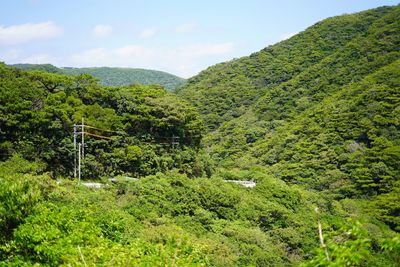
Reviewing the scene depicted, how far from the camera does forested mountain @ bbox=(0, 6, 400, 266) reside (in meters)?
11.0

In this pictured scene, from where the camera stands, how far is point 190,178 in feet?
105

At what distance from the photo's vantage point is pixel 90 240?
11859mm

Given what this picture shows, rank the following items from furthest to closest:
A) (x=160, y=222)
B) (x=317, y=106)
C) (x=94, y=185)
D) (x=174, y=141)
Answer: (x=317, y=106) → (x=174, y=141) → (x=94, y=185) → (x=160, y=222)

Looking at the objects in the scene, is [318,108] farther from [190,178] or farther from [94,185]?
[94,185]

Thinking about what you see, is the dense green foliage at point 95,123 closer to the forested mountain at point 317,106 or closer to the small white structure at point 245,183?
the small white structure at point 245,183

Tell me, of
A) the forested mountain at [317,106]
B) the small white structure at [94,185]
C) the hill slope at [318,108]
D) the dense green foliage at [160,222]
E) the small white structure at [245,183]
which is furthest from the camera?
the forested mountain at [317,106]

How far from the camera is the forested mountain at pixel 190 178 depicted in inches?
434

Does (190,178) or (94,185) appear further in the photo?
(190,178)

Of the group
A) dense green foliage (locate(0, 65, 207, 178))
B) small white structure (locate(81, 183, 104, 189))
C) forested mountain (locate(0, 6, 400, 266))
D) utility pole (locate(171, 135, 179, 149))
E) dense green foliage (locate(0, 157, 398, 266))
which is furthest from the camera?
utility pole (locate(171, 135, 179, 149))

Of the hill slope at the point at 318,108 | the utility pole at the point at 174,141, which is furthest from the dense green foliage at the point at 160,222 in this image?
the hill slope at the point at 318,108

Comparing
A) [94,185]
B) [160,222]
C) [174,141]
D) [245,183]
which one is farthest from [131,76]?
[160,222]

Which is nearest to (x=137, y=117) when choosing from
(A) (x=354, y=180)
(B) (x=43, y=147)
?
(B) (x=43, y=147)

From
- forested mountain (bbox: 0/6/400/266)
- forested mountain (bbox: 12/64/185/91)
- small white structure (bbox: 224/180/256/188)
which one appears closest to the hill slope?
forested mountain (bbox: 0/6/400/266)

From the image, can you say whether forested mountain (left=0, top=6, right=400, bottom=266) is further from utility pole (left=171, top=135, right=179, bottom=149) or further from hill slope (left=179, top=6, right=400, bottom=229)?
hill slope (left=179, top=6, right=400, bottom=229)
